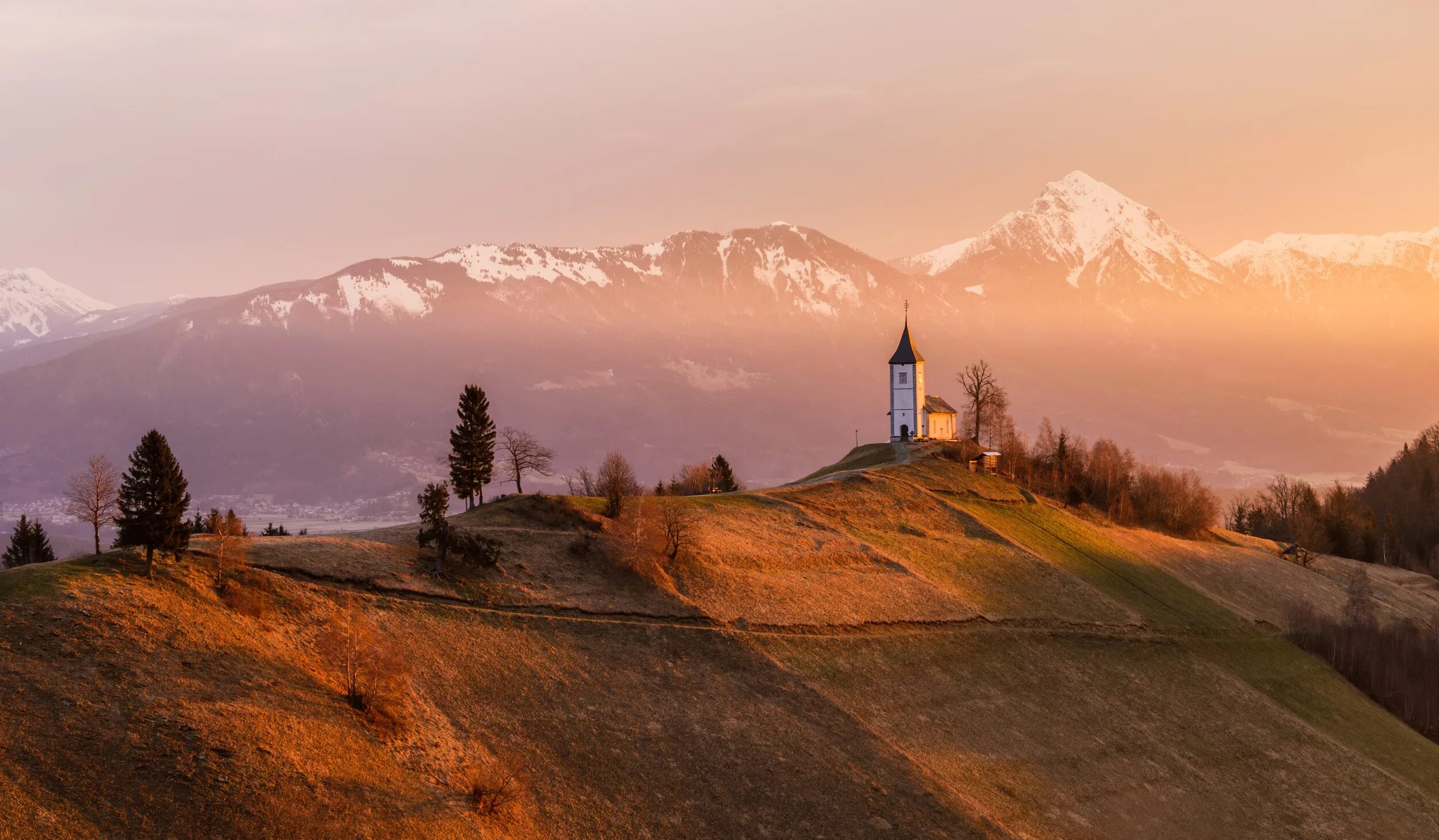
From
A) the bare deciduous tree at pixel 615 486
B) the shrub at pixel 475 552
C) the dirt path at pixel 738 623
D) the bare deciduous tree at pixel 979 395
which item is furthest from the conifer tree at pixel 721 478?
the shrub at pixel 475 552

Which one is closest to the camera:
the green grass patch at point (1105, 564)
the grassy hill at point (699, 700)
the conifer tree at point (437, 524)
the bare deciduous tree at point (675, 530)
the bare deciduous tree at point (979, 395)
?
the grassy hill at point (699, 700)

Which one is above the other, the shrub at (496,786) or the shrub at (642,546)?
the shrub at (642,546)

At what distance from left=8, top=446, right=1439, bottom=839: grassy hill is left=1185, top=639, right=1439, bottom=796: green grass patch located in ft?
1.36

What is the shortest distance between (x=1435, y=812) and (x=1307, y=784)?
34.3 ft

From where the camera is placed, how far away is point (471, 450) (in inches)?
3538

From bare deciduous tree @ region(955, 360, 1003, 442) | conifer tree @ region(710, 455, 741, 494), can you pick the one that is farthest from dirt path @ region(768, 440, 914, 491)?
bare deciduous tree @ region(955, 360, 1003, 442)

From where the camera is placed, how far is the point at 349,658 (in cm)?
5409

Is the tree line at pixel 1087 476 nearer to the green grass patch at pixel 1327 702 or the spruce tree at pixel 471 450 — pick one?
the green grass patch at pixel 1327 702

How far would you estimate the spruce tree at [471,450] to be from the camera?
89.6m

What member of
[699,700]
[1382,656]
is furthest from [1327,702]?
[699,700]

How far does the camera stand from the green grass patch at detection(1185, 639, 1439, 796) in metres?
85.7

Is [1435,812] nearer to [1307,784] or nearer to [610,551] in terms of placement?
[1307,784]

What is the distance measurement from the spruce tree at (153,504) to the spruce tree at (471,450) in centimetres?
3004

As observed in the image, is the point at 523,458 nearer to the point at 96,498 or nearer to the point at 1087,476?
the point at 96,498
